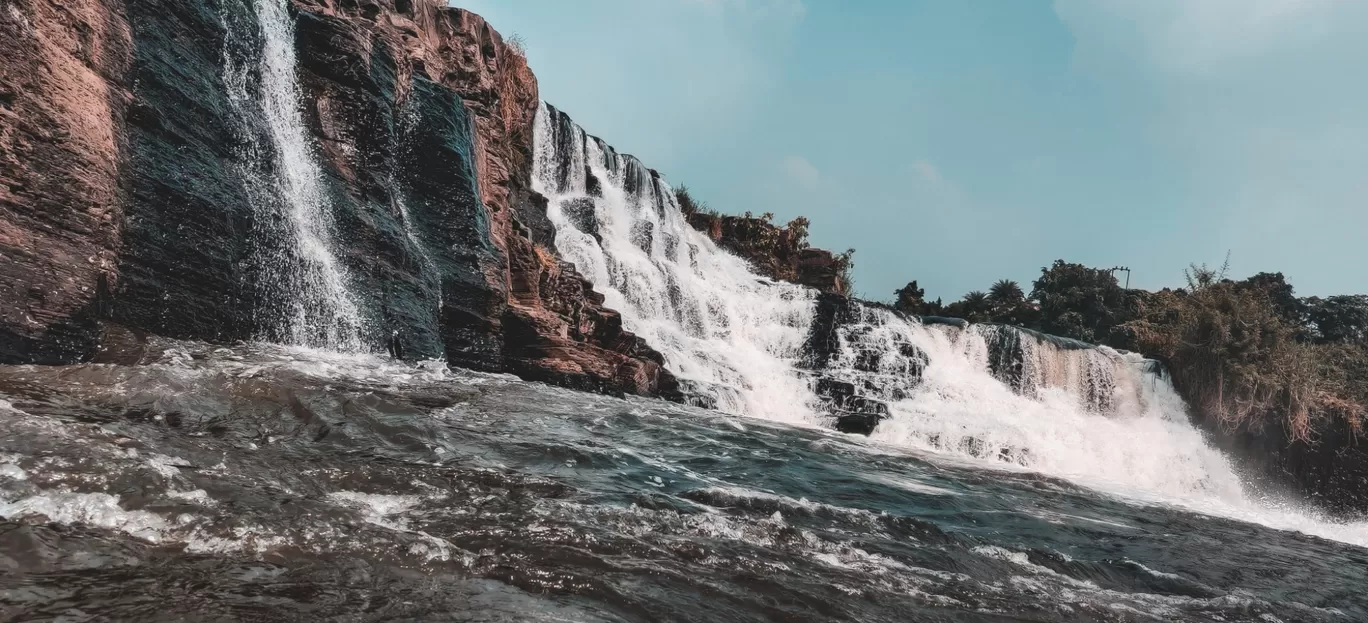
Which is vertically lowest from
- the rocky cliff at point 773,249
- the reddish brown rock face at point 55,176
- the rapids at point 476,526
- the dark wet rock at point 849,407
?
the rapids at point 476,526

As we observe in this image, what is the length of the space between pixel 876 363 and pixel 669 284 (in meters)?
5.59

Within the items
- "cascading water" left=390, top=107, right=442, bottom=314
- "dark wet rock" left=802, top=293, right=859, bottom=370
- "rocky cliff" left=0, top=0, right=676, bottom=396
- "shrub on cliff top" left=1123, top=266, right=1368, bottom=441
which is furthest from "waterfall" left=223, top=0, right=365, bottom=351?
"shrub on cliff top" left=1123, top=266, right=1368, bottom=441

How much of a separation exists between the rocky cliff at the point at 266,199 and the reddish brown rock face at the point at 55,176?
14 millimetres

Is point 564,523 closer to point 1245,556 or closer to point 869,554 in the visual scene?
point 869,554

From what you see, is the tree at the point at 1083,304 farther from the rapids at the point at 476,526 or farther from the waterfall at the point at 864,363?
the rapids at the point at 476,526

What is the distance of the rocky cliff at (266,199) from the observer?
20.1ft

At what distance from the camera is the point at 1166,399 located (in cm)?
2077

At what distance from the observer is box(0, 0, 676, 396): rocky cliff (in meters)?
6.11

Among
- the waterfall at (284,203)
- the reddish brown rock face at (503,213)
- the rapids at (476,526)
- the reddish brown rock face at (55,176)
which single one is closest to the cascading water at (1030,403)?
the reddish brown rock face at (503,213)

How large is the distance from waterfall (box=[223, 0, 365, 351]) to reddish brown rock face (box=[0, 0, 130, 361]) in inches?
72.5

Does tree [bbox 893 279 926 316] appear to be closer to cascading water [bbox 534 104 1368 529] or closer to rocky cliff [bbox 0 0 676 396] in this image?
cascading water [bbox 534 104 1368 529]

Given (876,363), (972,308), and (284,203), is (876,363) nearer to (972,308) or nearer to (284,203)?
(284,203)

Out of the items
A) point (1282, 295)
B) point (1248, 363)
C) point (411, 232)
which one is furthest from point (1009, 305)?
point (411, 232)

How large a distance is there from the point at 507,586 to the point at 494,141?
1425cm
